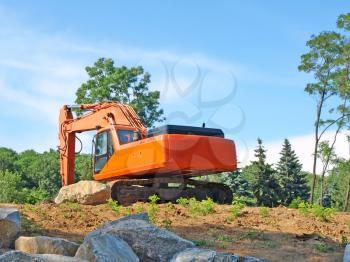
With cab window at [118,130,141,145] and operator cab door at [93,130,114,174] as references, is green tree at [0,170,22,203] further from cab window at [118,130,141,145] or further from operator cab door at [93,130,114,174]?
cab window at [118,130,141,145]

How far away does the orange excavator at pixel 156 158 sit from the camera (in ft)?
51.0

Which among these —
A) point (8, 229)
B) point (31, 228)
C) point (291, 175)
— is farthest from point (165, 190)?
point (291, 175)

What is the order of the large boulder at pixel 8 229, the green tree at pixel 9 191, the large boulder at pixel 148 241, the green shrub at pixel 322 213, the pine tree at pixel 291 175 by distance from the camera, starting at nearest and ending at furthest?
the large boulder at pixel 148 241
the large boulder at pixel 8 229
the green shrub at pixel 322 213
the green tree at pixel 9 191
the pine tree at pixel 291 175

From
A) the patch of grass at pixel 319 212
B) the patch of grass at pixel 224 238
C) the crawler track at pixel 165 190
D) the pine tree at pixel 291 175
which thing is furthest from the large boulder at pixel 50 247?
the pine tree at pixel 291 175

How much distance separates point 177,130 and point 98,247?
894 centimetres

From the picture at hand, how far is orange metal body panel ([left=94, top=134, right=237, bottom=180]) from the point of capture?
15359mm

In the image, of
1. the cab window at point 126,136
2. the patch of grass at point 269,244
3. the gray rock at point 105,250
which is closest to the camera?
the gray rock at point 105,250

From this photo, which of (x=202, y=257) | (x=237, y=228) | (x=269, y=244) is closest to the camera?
(x=202, y=257)

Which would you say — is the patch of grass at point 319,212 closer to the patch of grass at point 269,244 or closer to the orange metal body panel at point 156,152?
the patch of grass at point 269,244

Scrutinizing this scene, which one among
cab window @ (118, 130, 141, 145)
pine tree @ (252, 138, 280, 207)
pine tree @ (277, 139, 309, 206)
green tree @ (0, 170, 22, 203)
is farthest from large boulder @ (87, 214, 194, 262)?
pine tree @ (277, 139, 309, 206)

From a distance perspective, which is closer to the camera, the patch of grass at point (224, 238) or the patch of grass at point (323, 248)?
the patch of grass at point (323, 248)

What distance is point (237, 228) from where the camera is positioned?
11594 millimetres

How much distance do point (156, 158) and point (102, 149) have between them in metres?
3.03

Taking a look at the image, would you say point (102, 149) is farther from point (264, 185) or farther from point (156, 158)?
point (264, 185)
